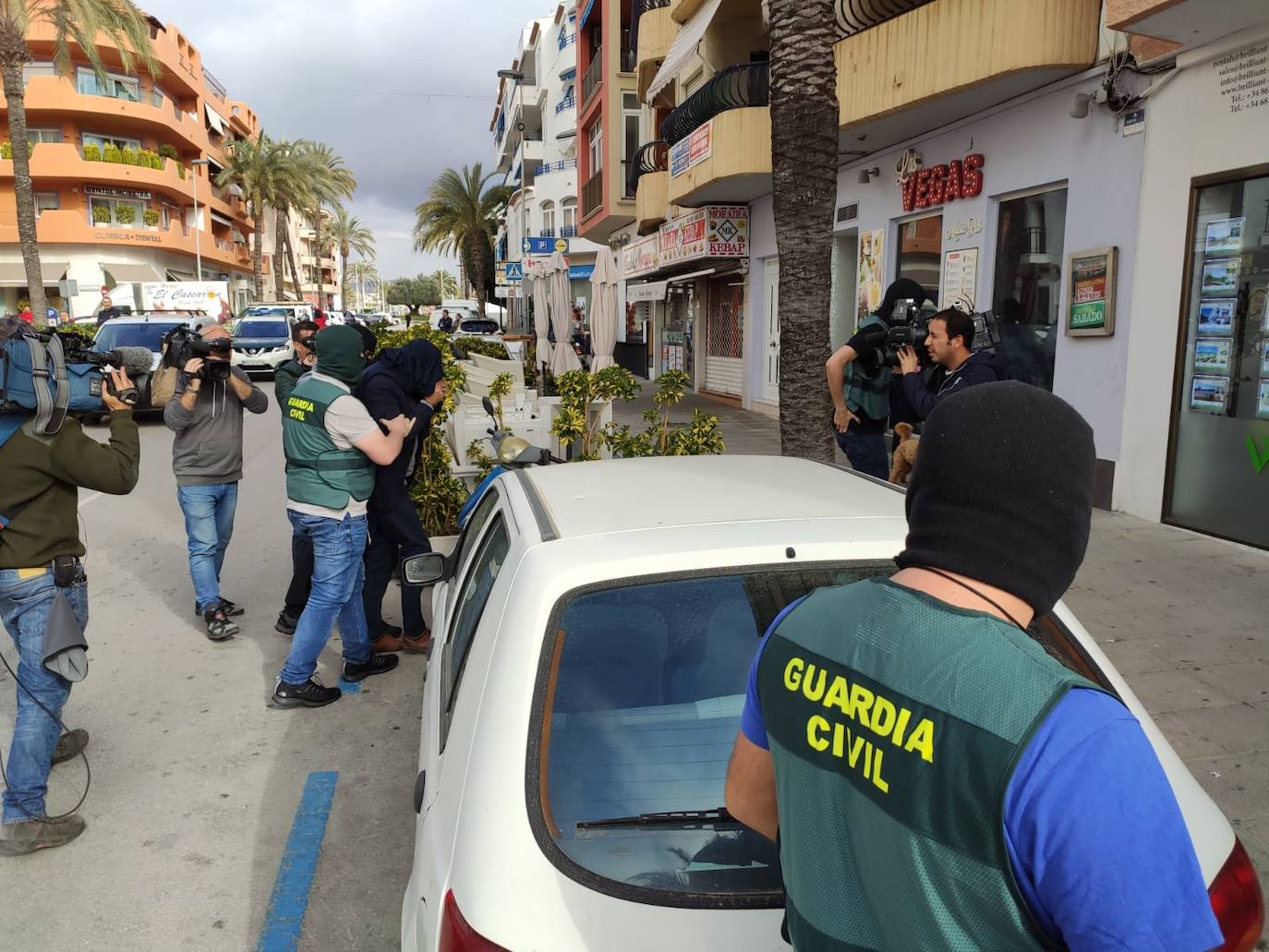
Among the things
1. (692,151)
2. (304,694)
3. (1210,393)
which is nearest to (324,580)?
(304,694)

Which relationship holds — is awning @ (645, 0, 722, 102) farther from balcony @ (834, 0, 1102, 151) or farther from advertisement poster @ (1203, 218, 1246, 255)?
advertisement poster @ (1203, 218, 1246, 255)

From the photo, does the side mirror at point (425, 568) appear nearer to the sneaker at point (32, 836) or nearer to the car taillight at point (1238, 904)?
the sneaker at point (32, 836)

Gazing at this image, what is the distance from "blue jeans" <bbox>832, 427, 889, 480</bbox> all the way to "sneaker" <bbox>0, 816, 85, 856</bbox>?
4507mm

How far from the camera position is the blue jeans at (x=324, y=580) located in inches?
177

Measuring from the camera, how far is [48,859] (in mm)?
3441

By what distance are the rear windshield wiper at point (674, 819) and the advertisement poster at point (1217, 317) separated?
709 cm

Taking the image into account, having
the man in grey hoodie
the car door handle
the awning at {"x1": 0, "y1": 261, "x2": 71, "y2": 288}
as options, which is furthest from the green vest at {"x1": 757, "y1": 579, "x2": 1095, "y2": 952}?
the awning at {"x1": 0, "y1": 261, "x2": 71, "y2": 288}

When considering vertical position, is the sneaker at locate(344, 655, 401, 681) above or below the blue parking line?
above

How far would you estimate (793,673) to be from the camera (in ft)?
3.99

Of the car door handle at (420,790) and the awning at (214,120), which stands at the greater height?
the awning at (214,120)

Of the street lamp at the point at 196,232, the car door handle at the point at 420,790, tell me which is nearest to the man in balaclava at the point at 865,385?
the car door handle at the point at 420,790

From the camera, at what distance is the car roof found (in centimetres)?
221

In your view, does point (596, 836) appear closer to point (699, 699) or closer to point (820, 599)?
point (699, 699)

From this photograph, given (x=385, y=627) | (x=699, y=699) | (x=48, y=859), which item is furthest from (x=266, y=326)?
(x=699, y=699)
